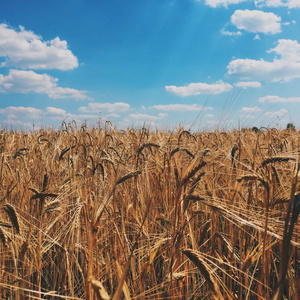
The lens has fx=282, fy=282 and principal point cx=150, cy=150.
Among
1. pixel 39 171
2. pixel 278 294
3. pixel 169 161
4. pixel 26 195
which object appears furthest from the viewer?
pixel 39 171

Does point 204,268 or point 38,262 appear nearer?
point 204,268

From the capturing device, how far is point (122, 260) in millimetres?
1513

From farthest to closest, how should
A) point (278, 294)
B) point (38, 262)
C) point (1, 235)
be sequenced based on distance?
point (38, 262)
point (1, 235)
point (278, 294)

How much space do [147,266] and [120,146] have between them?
2.94 m

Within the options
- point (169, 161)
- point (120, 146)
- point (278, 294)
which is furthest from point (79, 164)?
point (278, 294)

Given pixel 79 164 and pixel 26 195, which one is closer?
pixel 26 195

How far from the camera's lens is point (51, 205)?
144 cm

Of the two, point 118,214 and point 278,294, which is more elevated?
point 278,294

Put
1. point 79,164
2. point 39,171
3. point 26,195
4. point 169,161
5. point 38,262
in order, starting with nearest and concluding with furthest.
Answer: point 38,262, point 169,161, point 26,195, point 39,171, point 79,164

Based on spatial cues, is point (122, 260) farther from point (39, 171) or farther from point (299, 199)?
point (39, 171)

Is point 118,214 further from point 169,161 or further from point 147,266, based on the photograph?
point 147,266

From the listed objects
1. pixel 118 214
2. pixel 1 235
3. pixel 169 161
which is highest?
pixel 169 161

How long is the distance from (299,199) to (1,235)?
116cm

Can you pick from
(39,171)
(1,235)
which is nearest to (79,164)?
(39,171)
